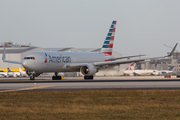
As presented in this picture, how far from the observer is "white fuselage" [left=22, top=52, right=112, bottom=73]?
54.6m

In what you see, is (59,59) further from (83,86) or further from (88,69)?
(83,86)

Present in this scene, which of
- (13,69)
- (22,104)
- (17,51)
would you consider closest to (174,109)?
(22,104)

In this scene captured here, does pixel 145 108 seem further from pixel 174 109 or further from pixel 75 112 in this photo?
pixel 75 112

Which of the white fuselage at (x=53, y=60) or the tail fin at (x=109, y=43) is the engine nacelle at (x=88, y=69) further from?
the tail fin at (x=109, y=43)

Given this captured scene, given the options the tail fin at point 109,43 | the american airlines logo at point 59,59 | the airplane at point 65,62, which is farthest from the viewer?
the tail fin at point 109,43

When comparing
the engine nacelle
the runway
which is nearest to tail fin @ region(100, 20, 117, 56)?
the engine nacelle

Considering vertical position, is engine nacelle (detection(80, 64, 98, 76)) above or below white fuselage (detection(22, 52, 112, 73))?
below

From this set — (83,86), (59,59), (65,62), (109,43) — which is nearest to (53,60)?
(59,59)

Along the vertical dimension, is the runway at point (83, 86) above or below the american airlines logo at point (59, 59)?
below

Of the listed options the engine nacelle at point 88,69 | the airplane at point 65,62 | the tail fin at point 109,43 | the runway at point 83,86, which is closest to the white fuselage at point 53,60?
the airplane at point 65,62

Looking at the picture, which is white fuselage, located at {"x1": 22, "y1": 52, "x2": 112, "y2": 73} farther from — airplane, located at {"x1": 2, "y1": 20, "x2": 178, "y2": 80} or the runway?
the runway

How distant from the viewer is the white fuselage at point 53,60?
54.6 meters

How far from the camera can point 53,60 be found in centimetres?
5634

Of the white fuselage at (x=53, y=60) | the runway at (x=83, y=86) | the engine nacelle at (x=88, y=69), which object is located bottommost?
the runway at (x=83, y=86)
